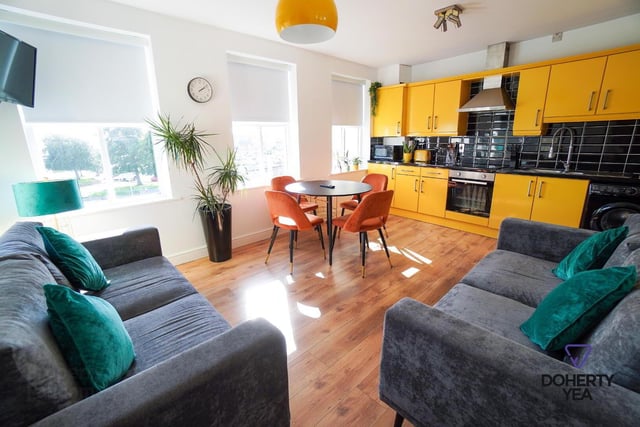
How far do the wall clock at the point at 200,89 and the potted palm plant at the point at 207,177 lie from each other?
1.07 feet

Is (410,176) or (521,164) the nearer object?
(521,164)

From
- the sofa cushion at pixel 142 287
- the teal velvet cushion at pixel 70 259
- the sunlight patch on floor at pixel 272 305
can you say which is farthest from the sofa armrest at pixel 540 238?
the teal velvet cushion at pixel 70 259

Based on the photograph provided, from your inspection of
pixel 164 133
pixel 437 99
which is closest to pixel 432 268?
pixel 437 99

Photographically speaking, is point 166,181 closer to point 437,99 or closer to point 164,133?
point 164,133

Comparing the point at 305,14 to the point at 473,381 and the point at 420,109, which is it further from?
the point at 420,109

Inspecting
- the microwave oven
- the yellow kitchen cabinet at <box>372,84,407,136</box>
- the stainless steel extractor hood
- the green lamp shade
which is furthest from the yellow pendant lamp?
the microwave oven

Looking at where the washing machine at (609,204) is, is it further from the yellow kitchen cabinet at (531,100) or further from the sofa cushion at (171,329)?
the sofa cushion at (171,329)

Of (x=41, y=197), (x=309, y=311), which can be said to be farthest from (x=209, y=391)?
(x=41, y=197)

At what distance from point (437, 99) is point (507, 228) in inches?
117

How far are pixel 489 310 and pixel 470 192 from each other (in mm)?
3078

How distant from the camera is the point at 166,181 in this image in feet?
10.5

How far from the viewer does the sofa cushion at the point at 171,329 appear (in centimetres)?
124

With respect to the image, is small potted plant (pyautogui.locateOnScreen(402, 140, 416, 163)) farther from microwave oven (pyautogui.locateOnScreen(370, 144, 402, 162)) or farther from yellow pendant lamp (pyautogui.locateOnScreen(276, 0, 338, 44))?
yellow pendant lamp (pyautogui.locateOnScreen(276, 0, 338, 44))

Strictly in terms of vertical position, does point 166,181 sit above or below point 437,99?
below
